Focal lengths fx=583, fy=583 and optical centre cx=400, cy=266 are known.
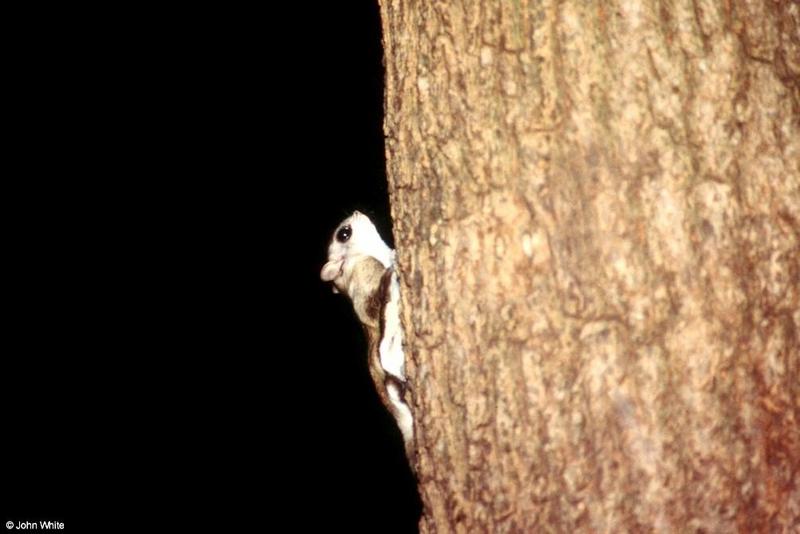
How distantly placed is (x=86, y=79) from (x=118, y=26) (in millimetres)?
554

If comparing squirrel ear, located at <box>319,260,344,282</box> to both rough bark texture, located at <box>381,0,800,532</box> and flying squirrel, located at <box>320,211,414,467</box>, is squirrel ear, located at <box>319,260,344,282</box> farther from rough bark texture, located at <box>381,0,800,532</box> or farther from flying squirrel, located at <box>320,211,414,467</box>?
rough bark texture, located at <box>381,0,800,532</box>

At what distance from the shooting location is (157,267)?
19.8 feet

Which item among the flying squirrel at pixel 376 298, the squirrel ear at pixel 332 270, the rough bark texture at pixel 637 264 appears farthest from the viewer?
the squirrel ear at pixel 332 270

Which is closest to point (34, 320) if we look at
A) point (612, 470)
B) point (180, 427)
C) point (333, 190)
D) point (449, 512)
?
point (180, 427)

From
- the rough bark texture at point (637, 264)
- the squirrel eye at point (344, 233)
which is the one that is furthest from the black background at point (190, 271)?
the rough bark texture at point (637, 264)

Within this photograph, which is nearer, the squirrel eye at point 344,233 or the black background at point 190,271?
the squirrel eye at point 344,233

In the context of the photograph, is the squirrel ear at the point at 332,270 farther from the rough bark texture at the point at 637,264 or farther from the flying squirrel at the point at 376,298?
the rough bark texture at the point at 637,264

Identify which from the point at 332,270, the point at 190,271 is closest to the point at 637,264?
the point at 332,270

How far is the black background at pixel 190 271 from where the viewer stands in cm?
518

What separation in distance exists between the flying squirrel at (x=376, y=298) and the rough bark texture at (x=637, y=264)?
→ 2.11ft

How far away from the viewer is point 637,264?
3.59 feet

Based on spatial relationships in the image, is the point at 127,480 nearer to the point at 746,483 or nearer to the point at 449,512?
the point at 449,512

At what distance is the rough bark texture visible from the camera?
3.59 feet

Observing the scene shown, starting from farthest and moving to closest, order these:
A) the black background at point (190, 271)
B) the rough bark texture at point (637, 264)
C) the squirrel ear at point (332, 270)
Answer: the black background at point (190, 271) < the squirrel ear at point (332, 270) < the rough bark texture at point (637, 264)
